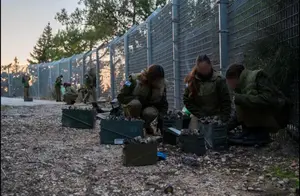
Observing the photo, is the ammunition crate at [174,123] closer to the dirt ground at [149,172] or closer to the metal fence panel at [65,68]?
the dirt ground at [149,172]

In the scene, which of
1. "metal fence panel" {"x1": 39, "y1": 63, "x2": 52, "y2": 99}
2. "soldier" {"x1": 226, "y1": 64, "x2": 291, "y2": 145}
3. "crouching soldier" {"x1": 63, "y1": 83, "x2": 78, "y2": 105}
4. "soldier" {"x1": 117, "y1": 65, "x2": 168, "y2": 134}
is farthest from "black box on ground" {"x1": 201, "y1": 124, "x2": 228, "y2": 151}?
"metal fence panel" {"x1": 39, "y1": 63, "x2": 52, "y2": 99}

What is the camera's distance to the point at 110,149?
4.33 meters

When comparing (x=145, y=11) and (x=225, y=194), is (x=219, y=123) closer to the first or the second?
(x=225, y=194)

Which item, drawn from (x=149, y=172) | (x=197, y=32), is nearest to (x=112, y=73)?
(x=197, y=32)

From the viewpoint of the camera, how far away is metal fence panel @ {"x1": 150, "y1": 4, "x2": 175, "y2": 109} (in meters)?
7.50

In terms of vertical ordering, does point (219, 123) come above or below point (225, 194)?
above

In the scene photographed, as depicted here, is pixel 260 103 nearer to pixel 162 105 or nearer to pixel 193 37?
pixel 162 105

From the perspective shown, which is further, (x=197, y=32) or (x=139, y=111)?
(x=197, y=32)

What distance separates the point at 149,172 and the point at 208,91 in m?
1.57

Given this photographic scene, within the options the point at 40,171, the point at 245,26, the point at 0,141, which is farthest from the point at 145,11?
the point at 0,141

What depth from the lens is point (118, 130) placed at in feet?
14.9

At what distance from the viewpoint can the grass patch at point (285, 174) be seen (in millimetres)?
2771

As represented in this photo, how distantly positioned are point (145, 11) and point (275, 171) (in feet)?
75.7

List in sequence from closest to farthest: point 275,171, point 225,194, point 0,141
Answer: point 0,141 < point 225,194 < point 275,171
